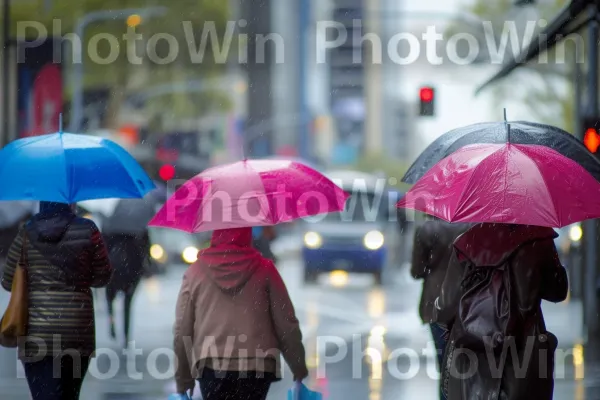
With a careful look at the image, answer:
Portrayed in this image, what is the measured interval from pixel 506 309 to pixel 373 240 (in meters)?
19.0

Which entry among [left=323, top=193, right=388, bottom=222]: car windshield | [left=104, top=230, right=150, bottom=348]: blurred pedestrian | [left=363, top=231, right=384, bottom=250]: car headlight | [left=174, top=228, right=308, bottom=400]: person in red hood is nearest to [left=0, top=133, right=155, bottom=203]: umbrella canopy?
[left=174, top=228, right=308, bottom=400]: person in red hood

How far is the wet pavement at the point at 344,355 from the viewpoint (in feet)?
34.8

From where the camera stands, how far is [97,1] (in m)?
37.0

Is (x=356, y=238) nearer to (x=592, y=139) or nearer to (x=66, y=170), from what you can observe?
(x=592, y=139)

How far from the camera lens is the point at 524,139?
A: 7.37 metres

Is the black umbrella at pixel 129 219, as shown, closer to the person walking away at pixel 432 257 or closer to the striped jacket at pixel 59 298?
the person walking away at pixel 432 257

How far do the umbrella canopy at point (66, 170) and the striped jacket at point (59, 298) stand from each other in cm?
36

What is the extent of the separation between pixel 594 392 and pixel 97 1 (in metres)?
29.1

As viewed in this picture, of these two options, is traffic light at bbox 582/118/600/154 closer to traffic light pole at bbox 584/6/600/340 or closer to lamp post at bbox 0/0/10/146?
traffic light pole at bbox 584/6/600/340

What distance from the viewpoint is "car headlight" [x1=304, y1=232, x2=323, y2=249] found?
24766 millimetres

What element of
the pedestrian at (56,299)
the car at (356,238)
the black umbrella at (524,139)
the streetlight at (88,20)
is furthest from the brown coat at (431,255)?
the streetlight at (88,20)

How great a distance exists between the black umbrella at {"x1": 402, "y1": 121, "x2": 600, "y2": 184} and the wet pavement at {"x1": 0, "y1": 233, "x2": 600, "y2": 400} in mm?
3148

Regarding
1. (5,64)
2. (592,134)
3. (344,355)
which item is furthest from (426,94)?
(344,355)

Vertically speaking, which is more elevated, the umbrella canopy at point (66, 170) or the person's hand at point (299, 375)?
the umbrella canopy at point (66, 170)
